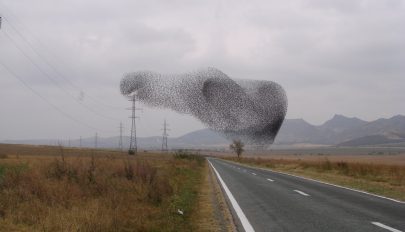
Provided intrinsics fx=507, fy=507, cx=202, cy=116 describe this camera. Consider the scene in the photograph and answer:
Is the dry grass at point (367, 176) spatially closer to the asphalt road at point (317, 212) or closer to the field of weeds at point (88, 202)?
the asphalt road at point (317, 212)

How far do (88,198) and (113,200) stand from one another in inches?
55.6

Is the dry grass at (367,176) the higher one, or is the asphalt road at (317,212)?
the dry grass at (367,176)

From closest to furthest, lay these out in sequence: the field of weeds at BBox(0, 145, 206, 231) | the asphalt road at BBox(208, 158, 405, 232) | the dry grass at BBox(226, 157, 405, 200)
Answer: the field of weeds at BBox(0, 145, 206, 231) < the asphalt road at BBox(208, 158, 405, 232) < the dry grass at BBox(226, 157, 405, 200)

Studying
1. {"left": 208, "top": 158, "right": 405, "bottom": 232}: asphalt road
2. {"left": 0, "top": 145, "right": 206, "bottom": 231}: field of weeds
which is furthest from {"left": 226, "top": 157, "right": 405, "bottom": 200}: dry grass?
{"left": 0, "top": 145, "right": 206, "bottom": 231}: field of weeds

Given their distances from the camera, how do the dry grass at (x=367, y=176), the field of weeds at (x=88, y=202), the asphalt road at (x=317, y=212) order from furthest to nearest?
the dry grass at (x=367, y=176)
the asphalt road at (x=317, y=212)
the field of weeds at (x=88, y=202)

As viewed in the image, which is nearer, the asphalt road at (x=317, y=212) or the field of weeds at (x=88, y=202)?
the field of weeds at (x=88, y=202)

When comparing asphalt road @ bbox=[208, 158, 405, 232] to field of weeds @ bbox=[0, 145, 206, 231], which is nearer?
field of weeds @ bbox=[0, 145, 206, 231]

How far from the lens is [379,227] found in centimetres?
1223

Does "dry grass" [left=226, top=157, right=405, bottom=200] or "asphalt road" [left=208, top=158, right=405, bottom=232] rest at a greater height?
"dry grass" [left=226, top=157, right=405, bottom=200]

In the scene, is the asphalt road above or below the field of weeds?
below

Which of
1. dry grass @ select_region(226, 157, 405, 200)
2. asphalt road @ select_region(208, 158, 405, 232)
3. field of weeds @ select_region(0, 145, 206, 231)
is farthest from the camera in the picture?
dry grass @ select_region(226, 157, 405, 200)

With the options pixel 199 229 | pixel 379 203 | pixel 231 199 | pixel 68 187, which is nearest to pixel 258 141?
pixel 231 199

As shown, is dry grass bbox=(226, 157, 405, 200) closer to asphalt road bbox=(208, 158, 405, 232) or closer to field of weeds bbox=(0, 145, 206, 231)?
asphalt road bbox=(208, 158, 405, 232)

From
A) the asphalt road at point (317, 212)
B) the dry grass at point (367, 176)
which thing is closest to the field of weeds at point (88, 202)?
the asphalt road at point (317, 212)
